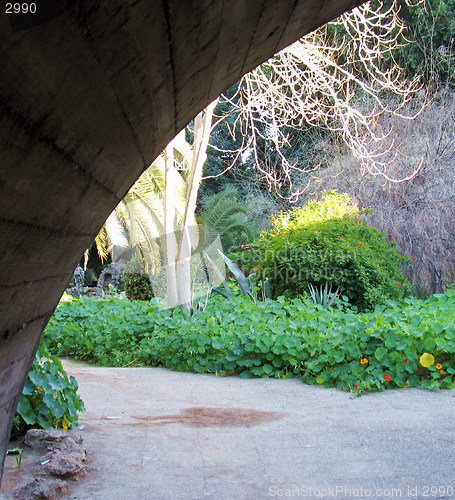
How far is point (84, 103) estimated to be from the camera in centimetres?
83

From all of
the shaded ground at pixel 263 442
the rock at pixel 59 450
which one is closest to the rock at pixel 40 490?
the shaded ground at pixel 263 442

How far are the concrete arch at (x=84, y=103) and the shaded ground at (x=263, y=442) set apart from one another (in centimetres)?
244

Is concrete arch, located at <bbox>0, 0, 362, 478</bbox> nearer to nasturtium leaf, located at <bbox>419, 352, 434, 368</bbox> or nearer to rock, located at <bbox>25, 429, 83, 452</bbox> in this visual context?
rock, located at <bbox>25, 429, 83, 452</bbox>

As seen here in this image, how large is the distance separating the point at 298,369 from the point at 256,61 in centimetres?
562

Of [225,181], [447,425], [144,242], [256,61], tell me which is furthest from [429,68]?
[256,61]

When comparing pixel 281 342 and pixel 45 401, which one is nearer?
pixel 45 401

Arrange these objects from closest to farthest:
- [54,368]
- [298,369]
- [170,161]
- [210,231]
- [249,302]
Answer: [54,368] < [298,369] < [249,302] < [170,161] < [210,231]

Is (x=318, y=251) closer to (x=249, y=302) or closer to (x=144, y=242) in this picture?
(x=249, y=302)

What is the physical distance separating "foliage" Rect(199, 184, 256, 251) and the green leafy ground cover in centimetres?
778

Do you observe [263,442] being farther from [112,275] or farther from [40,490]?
[112,275]

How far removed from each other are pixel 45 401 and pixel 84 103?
398 centimetres

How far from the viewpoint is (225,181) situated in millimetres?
22531

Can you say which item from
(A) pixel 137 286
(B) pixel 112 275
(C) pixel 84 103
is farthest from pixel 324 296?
(B) pixel 112 275

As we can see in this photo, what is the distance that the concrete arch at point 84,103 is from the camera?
2.32 ft
